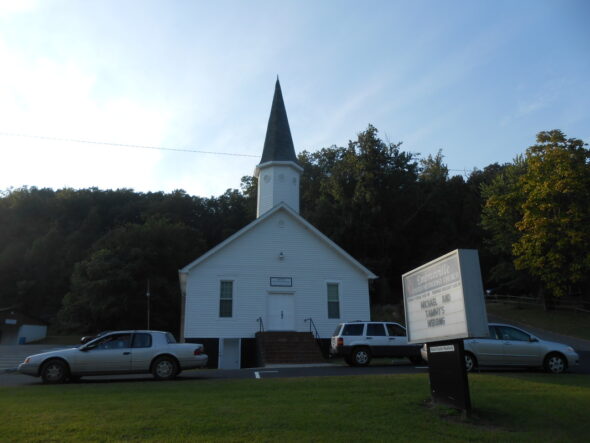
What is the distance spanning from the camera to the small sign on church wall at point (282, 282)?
2417cm

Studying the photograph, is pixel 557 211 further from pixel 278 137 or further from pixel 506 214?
pixel 278 137

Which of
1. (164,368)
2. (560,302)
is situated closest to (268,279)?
(164,368)

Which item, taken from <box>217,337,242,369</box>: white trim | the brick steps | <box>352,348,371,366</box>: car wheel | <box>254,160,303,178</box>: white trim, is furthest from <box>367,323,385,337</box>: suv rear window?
<box>254,160,303,178</box>: white trim

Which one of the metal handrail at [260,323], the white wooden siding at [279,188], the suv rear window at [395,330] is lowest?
the suv rear window at [395,330]

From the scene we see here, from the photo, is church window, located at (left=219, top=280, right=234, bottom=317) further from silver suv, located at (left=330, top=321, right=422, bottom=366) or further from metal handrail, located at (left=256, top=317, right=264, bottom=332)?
silver suv, located at (left=330, top=321, right=422, bottom=366)

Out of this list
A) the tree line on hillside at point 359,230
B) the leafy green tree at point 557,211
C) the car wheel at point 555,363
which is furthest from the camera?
the tree line on hillside at point 359,230

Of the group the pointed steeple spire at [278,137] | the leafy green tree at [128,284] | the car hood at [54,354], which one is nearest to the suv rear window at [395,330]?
the car hood at [54,354]

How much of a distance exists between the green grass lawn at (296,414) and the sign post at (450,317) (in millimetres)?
478

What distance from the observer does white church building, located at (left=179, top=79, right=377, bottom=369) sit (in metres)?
23.3

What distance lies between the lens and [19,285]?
206ft

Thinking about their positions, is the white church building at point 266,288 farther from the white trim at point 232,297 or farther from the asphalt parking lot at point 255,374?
the asphalt parking lot at point 255,374

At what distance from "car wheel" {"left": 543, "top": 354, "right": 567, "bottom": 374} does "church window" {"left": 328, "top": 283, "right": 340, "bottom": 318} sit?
1148 cm

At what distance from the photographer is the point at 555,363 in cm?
1451

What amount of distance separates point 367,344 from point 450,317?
1008 cm
